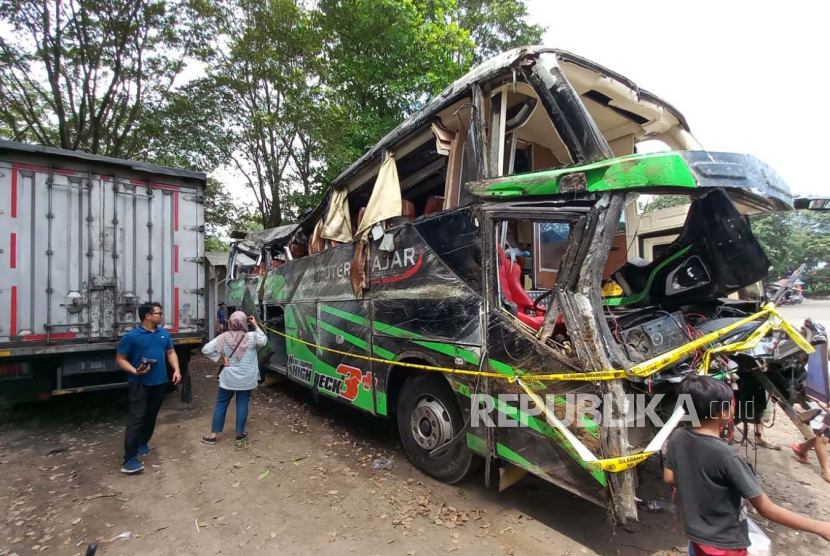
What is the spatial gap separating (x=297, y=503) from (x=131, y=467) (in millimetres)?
2001

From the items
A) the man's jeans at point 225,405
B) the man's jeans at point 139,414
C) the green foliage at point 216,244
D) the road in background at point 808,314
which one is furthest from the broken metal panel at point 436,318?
the green foliage at point 216,244

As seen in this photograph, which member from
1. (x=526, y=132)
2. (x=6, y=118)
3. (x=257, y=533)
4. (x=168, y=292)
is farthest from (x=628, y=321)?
(x=6, y=118)

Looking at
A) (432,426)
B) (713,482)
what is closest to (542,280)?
(432,426)

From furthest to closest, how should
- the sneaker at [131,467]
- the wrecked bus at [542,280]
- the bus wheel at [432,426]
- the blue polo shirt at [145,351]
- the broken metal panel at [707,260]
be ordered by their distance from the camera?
the blue polo shirt at [145,351] < the sneaker at [131,467] < the bus wheel at [432,426] < the broken metal panel at [707,260] < the wrecked bus at [542,280]

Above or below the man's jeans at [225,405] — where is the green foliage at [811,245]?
above

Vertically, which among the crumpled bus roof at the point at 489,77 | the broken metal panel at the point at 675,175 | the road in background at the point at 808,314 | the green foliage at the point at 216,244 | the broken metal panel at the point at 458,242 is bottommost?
the road in background at the point at 808,314

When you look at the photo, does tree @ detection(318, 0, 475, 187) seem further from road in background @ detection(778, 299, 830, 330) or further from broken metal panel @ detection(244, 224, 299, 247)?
road in background @ detection(778, 299, 830, 330)

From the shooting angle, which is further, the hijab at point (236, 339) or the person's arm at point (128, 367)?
the hijab at point (236, 339)

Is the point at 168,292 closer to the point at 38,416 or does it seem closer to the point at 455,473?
the point at 38,416

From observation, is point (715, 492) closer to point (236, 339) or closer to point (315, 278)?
point (236, 339)

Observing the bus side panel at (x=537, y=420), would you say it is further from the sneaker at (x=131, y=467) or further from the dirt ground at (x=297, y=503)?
the sneaker at (x=131, y=467)

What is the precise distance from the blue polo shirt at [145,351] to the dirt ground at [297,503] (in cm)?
96

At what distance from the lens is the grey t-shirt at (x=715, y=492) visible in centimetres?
180

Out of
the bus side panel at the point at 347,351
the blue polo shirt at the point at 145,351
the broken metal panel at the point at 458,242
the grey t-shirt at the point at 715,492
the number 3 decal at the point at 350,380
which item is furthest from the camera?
the number 3 decal at the point at 350,380
